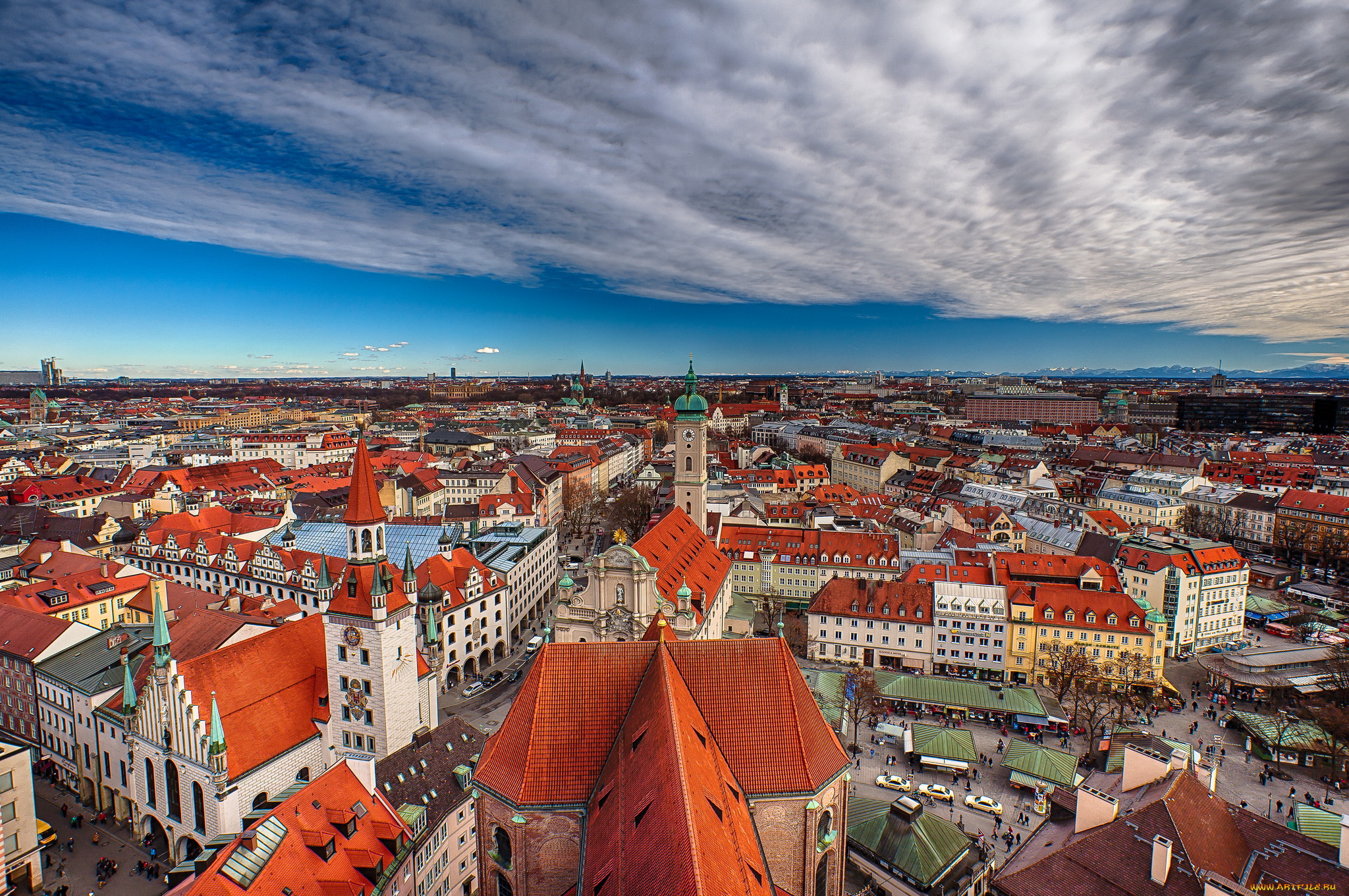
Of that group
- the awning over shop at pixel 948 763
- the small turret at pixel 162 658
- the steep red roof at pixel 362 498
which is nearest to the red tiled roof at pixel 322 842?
the small turret at pixel 162 658

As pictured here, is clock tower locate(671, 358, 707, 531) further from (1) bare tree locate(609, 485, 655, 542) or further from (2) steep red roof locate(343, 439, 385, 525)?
(2) steep red roof locate(343, 439, 385, 525)

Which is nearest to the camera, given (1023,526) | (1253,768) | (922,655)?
(1253,768)

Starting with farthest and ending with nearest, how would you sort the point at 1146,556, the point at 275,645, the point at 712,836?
1. the point at 1146,556
2. the point at 275,645
3. the point at 712,836

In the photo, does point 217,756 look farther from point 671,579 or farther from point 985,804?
point 985,804

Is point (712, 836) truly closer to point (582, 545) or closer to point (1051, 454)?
point (582, 545)

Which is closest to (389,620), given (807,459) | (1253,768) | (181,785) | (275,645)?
(275,645)

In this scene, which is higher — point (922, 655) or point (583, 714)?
point (583, 714)

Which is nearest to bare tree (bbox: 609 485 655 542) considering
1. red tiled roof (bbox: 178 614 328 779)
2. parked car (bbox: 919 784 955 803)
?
parked car (bbox: 919 784 955 803)
